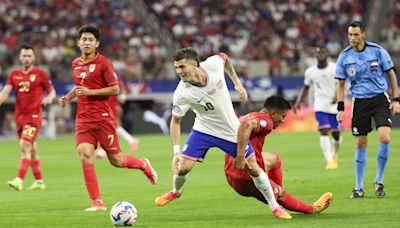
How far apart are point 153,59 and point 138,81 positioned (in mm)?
1623

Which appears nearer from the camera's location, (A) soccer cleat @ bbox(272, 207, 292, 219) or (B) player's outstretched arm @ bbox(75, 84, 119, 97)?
(A) soccer cleat @ bbox(272, 207, 292, 219)

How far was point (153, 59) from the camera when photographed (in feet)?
136

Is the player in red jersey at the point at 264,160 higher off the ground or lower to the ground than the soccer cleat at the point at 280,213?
higher

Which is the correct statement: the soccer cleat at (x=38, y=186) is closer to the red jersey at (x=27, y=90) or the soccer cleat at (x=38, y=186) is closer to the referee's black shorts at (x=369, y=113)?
the red jersey at (x=27, y=90)

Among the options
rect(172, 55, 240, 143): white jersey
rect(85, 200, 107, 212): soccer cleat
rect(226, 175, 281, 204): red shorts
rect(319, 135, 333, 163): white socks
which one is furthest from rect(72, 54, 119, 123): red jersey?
rect(319, 135, 333, 163): white socks

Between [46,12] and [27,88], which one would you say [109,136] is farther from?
[46,12]

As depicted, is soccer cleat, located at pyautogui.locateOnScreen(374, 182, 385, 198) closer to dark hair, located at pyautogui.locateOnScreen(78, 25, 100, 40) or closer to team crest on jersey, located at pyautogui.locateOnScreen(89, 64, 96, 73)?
team crest on jersey, located at pyautogui.locateOnScreen(89, 64, 96, 73)

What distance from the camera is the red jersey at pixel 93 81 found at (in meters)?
13.4

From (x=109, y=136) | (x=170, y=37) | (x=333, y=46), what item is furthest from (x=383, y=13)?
(x=109, y=136)

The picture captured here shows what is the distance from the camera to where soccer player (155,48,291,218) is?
37.0 feet

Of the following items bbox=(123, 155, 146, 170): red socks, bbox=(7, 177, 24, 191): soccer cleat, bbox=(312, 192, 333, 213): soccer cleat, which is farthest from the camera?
bbox=(7, 177, 24, 191): soccer cleat

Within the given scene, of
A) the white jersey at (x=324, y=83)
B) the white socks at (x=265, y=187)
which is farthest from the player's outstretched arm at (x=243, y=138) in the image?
the white jersey at (x=324, y=83)

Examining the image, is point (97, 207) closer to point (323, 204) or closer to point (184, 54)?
point (184, 54)

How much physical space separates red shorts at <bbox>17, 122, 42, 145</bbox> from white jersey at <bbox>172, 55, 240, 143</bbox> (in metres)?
6.05
